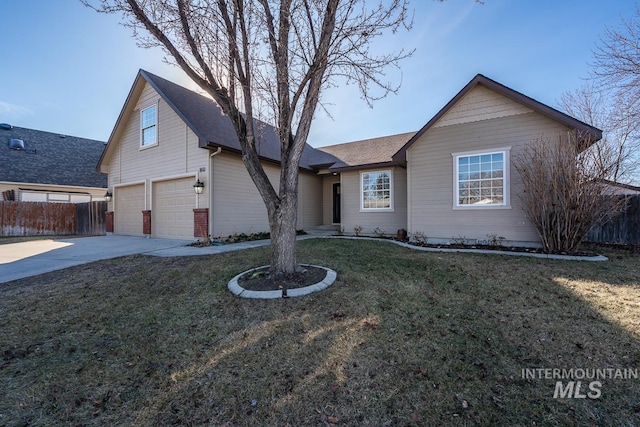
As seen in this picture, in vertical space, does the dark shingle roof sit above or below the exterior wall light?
above

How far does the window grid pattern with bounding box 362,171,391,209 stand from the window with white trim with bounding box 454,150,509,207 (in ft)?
9.29

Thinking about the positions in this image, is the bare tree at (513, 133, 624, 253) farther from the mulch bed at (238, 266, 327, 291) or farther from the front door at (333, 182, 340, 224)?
the front door at (333, 182, 340, 224)

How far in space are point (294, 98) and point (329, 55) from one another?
0.96 m

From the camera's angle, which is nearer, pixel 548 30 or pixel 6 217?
pixel 548 30

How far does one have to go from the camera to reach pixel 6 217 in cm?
1509

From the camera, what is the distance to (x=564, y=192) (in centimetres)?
679

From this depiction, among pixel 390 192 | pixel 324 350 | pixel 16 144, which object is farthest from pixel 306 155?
pixel 16 144

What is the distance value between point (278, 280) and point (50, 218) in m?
18.5

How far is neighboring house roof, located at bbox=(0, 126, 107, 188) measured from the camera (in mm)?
17312

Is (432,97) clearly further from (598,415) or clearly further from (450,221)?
(598,415)

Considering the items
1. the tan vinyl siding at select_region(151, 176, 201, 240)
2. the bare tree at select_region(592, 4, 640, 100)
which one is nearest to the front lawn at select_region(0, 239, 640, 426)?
the tan vinyl siding at select_region(151, 176, 201, 240)

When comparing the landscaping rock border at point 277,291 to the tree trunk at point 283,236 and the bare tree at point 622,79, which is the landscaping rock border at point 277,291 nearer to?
the tree trunk at point 283,236

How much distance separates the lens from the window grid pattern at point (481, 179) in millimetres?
8125

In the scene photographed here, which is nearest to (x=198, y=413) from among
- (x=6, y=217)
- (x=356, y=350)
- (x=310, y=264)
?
(x=356, y=350)
